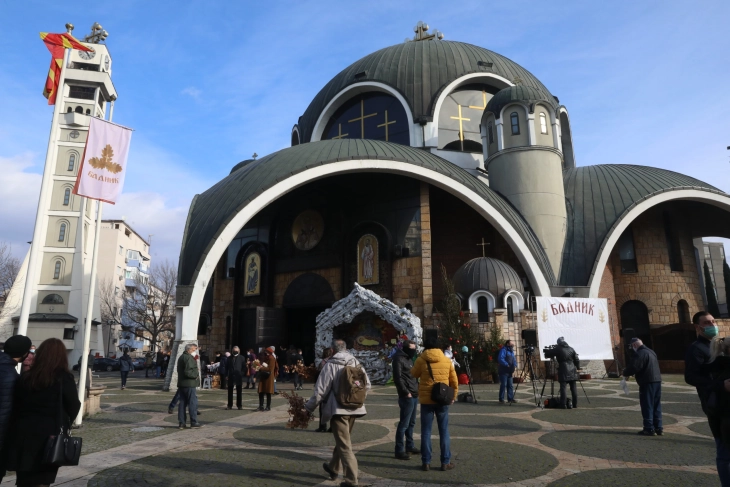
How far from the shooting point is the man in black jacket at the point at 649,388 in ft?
23.8

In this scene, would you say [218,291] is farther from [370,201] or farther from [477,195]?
[477,195]

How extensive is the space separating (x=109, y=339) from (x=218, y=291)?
3307cm

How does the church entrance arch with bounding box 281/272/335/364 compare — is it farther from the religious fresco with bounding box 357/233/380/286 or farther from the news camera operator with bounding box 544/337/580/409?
the news camera operator with bounding box 544/337/580/409

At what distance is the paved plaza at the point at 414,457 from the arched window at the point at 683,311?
1363 centimetres

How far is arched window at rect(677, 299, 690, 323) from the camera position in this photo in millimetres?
22062

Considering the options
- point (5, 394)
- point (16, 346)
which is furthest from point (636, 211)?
point (5, 394)

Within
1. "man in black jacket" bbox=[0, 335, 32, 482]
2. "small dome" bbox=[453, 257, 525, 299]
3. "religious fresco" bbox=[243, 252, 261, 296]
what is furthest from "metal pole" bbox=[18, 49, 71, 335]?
"small dome" bbox=[453, 257, 525, 299]

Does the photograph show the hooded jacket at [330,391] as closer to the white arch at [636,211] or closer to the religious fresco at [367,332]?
the religious fresco at [367,332]

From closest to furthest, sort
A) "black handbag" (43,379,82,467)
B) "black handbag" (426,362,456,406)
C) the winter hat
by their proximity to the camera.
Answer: "black handbag" (43,379,82,467) < the winter hat < "black handbag" (426,362,456,406)

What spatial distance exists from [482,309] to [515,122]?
8.81 metres

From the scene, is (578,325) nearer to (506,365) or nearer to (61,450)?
(506,365)

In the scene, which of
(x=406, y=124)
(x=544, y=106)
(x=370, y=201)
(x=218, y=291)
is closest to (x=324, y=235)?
(x=370, y=201)

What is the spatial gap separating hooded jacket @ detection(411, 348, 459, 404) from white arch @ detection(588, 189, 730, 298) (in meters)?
15.6

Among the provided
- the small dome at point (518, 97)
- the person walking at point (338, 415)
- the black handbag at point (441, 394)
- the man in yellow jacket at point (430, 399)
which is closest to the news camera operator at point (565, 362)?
the man in yellow jacket at point (430, 399)
